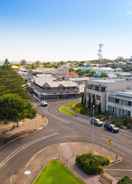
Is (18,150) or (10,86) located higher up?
(10,86)

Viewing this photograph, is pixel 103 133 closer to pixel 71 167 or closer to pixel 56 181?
pixel 71 167

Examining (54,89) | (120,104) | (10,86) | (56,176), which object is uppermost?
(10,86)

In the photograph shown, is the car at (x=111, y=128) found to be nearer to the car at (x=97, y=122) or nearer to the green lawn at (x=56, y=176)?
the car at (x=97, y=122)

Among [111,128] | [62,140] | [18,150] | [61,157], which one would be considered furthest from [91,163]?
[111,128]

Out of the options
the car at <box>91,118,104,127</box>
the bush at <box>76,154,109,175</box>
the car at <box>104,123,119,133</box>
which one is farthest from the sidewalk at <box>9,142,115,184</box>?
the car at <box>91,118,104,127</box>

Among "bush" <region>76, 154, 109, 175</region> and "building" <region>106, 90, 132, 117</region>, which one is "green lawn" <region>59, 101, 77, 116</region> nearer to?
"building" <region>106, 90, 132, 117</region>

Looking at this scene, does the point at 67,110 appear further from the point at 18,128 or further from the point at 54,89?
the point at 18,128
